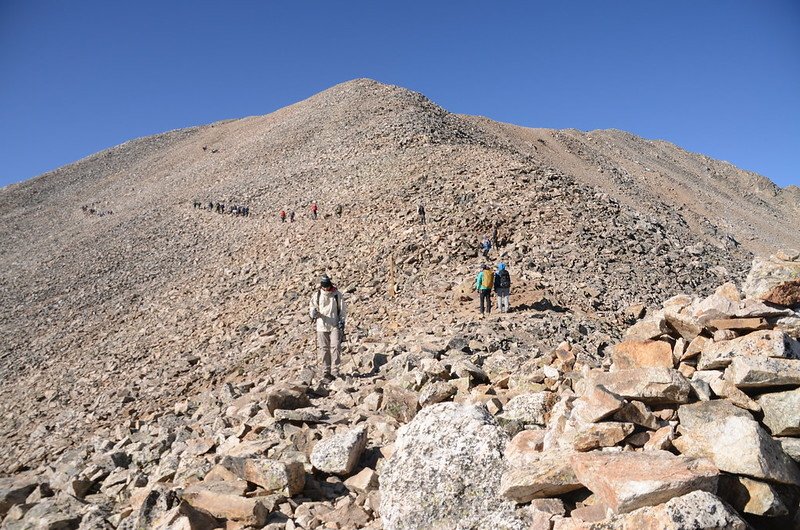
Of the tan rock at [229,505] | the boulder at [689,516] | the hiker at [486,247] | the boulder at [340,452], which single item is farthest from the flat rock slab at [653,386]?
the hiker at [486,247]

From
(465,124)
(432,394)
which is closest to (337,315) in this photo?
(432,394)

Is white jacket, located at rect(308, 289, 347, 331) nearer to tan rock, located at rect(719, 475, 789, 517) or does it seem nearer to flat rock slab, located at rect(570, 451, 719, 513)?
flat rock slab, located at rect(570, 451, 719, 513)

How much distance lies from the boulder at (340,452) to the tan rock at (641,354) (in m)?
3.13

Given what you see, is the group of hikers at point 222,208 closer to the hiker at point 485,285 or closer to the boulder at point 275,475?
the hiker at point 485,285

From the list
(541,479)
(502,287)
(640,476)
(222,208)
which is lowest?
(541,479)

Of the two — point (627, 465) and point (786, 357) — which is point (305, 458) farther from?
point (786, 357)

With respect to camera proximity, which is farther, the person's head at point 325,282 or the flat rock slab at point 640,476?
the person's head at point 325,282

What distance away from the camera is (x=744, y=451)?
369cm

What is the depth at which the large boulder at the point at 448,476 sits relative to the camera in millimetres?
4375

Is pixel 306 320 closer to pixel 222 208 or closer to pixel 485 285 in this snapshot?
pixel 485 285

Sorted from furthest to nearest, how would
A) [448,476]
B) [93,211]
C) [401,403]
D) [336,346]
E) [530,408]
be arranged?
[93,211] < [336,346] < [401,403] < [530,408] < [448,476]

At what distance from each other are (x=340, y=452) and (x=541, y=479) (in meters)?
2.58

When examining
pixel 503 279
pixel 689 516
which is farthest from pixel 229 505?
pixel 503 279

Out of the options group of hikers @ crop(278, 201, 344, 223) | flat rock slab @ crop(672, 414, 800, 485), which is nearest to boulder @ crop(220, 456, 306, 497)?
flat rock slab @ crop(672, 414, 800, 485)
